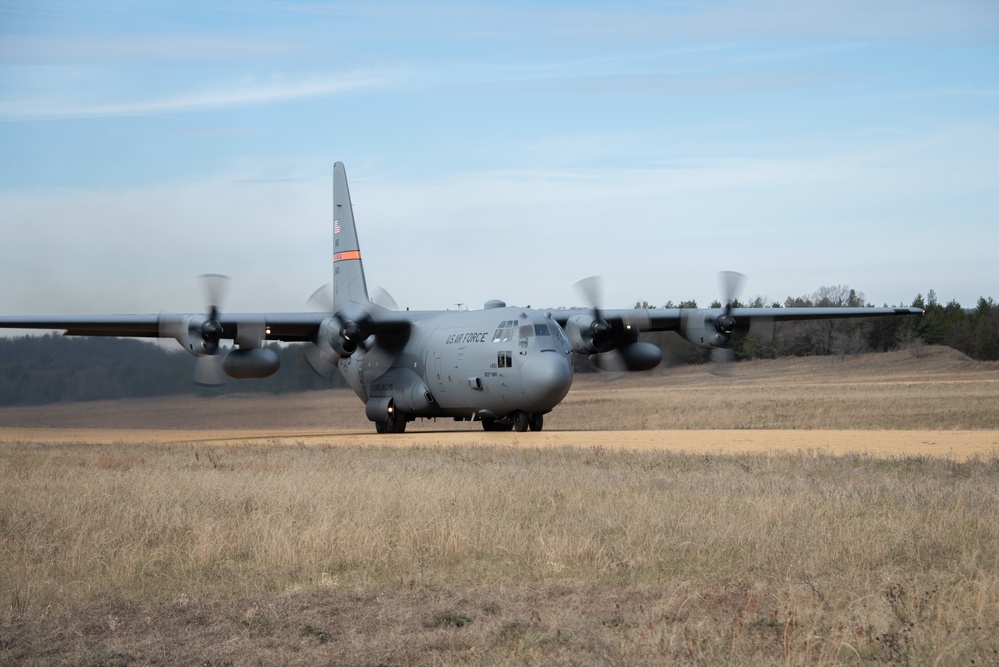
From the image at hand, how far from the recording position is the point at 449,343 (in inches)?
1329

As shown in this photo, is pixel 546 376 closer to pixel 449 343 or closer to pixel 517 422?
pixel 517 422

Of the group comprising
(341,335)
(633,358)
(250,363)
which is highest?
(341,335)

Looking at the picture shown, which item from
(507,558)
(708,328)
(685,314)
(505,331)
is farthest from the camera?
(685,314)

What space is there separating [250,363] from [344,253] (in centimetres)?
952

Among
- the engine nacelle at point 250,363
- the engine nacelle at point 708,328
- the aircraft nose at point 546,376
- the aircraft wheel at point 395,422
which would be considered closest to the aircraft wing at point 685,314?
the engine nacelle at point 708,328

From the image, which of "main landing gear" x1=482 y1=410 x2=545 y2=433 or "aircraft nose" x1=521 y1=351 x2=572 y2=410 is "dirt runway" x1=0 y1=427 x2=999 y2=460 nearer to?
"main landing gear" x1=482 y1=410 x2=545 y2=433

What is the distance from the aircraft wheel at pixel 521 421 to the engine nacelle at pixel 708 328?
6.56 m

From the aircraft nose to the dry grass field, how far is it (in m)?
6.48

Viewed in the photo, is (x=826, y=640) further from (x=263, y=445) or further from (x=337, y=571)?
(x=263, y=445)

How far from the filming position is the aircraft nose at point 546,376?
3009cm

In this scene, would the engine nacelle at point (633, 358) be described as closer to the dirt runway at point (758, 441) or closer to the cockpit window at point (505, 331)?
the dirt runway at point (758, 441)

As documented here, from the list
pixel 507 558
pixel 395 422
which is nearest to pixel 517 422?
pixel 395 422

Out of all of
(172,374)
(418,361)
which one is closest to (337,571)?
(418,361)

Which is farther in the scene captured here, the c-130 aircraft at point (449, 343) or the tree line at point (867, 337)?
the tree line at point (867, 337)
